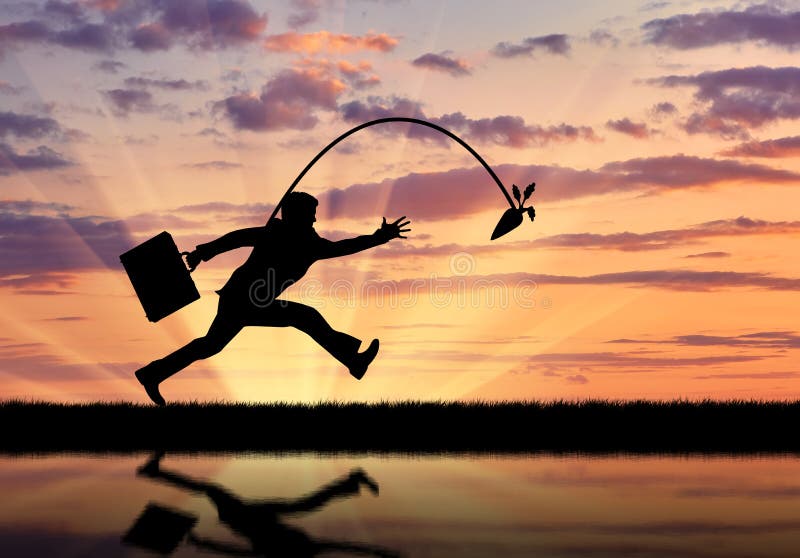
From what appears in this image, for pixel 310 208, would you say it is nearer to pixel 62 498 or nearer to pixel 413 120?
pixel 413 120

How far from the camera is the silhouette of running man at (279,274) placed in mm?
15297

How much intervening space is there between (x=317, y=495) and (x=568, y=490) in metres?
2.78

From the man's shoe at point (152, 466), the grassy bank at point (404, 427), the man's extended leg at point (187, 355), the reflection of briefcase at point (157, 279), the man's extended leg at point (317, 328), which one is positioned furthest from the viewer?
the grassy bank at point (404, 427)

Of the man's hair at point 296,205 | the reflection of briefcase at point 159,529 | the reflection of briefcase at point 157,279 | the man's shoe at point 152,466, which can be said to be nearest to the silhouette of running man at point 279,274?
the man's hair at point 296,205

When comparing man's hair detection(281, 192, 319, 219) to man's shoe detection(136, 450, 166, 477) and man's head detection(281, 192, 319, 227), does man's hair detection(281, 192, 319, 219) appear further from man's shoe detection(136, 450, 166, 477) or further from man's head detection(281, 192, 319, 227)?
man's shoe detection(136, 450, 166, 477)

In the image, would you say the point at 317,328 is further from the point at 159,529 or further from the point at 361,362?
the point at 159,529

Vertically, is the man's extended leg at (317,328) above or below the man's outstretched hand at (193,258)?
below

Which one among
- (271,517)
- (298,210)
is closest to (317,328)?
(298,210)

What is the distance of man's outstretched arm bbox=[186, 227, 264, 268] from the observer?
50.4 feet

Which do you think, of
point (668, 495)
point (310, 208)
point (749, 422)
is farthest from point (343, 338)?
point (749, 422)

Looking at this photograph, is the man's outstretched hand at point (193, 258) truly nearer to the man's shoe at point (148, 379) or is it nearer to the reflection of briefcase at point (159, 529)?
the man's shoe at point (148, 379)

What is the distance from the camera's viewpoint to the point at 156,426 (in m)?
18.8

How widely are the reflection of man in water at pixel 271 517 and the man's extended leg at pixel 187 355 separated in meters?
2.35

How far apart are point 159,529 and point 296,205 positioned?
6947 millimetres
